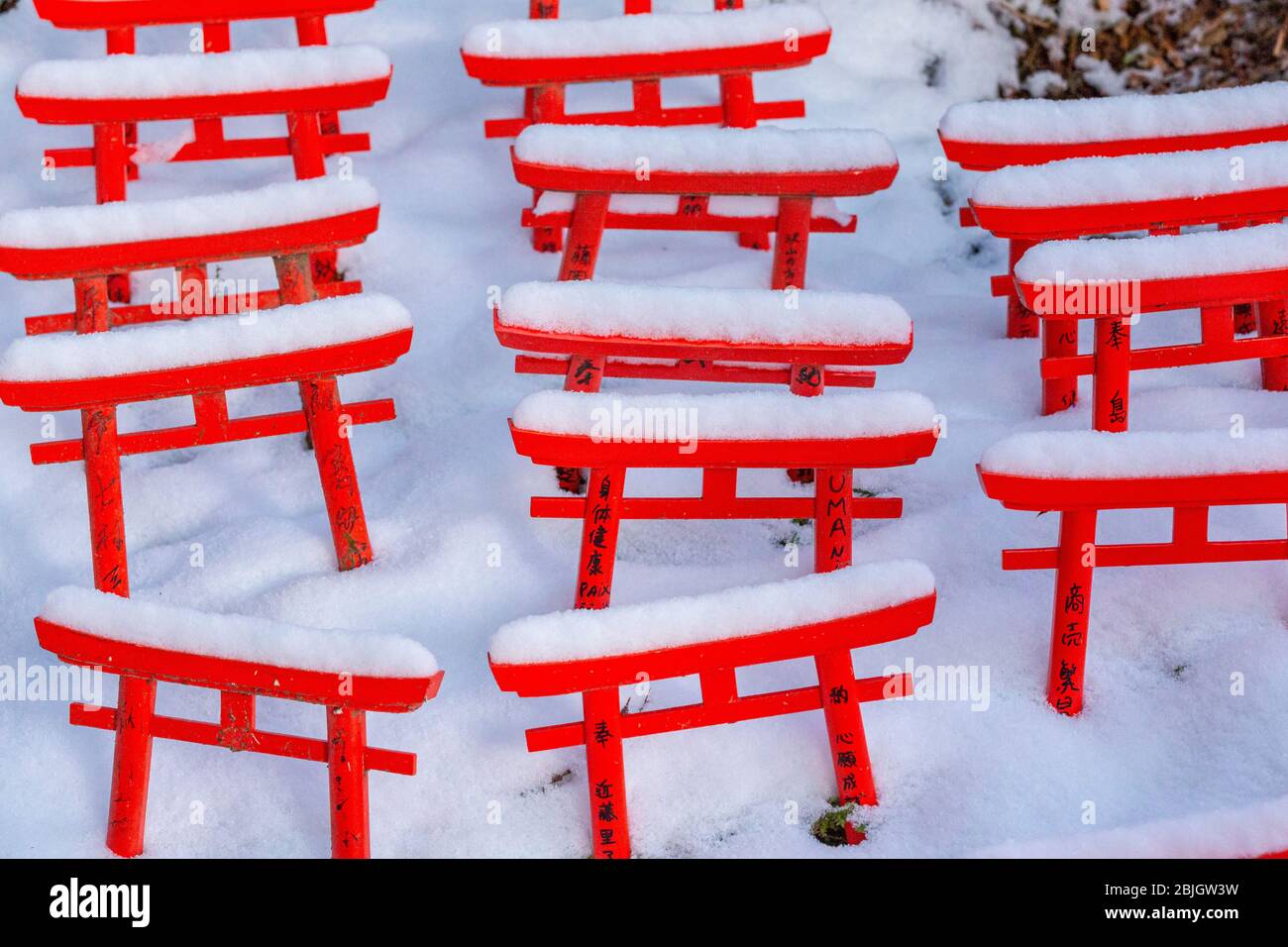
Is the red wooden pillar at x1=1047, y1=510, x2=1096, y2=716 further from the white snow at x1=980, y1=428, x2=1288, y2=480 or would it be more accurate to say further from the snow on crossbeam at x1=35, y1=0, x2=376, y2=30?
the snow on crossbeam at x1=35, y1=0, x2=376, y2=30

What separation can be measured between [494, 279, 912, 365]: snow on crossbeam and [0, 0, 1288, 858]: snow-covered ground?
2.40 feet

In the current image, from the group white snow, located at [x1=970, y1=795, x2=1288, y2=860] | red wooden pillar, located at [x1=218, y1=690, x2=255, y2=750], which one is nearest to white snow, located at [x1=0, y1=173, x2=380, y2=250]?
red wooden pillar, located at [x1=218, y1=690, x2=255, y2=750]

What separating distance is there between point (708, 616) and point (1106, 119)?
1.97m

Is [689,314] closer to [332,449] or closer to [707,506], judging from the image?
[707,506]

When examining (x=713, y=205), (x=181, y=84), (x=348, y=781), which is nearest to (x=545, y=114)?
(x=713, y=205)

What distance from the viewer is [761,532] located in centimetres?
418

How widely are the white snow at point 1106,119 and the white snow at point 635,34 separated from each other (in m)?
0.63

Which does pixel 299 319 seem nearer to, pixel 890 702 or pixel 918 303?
pixel 890 702

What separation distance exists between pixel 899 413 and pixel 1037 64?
9.24ft

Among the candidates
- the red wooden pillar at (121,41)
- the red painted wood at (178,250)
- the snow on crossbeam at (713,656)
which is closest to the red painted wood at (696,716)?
the snow on crossbeam at (713,656)

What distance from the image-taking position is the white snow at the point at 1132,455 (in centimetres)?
334

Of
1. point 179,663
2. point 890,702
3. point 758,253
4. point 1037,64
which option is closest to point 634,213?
point 758,253

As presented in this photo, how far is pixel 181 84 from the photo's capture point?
165 inches

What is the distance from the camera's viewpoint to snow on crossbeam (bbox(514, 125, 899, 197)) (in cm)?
378
